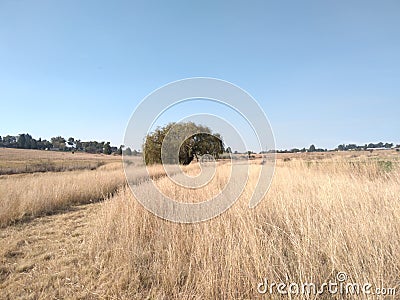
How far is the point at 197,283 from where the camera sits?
6.74 ft

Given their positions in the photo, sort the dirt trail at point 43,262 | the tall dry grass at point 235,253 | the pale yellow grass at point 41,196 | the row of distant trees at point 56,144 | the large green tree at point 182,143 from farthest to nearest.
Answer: the row of distant trees at point 56,144
the large green tree at point 182,143
the pale yellow grass at point 41,196
the dirt trail at point 43,262
the tall dry grass at point 235,253

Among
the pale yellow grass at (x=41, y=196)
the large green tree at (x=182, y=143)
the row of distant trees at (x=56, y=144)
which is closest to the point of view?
the pale yellow grass at (x=41, y=196)

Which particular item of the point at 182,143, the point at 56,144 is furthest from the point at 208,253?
the point at 56,144

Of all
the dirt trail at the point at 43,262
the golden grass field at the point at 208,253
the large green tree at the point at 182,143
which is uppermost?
the large green tree at the point at 182,143

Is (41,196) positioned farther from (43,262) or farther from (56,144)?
(56,144)

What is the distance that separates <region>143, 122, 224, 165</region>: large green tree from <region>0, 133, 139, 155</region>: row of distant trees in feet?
127

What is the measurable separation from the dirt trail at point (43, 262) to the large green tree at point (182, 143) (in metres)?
12.9

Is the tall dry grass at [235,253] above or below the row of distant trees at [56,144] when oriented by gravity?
below

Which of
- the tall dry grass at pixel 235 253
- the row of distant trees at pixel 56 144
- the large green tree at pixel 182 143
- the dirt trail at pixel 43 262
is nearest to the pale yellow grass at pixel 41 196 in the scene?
the dirt trail at pixel 43 262

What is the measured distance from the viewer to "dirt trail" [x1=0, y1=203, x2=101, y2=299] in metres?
2.20

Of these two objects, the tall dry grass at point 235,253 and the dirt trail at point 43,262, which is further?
the dirt trail at point 43,262

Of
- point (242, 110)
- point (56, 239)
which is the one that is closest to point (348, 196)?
point (242, 110)

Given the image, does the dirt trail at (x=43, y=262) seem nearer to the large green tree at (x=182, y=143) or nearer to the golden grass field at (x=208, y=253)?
the golden grass field at (x=208, y=253)

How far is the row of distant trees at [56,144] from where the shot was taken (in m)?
64.3
